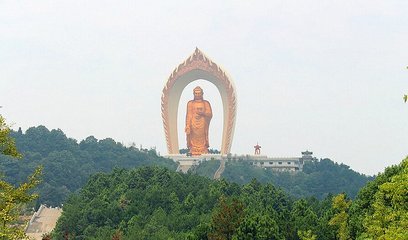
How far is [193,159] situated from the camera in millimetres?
105375

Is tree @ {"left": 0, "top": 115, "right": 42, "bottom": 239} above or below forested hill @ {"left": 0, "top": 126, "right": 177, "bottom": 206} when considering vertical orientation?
below

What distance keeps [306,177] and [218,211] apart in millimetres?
75681

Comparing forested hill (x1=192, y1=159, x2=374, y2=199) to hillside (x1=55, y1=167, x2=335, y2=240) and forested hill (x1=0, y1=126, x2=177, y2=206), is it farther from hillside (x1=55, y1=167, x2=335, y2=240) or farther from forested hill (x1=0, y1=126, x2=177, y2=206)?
hillside (x1=55, y1=167, x2=335, y2=240)

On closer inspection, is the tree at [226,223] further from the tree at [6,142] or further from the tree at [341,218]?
the tree at [6,142]

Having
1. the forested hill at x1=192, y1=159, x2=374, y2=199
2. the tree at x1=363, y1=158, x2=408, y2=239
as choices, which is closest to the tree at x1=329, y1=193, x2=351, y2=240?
the tree at x1=363, y1=158, x2=408, y2=239

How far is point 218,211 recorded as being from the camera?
34.6 m

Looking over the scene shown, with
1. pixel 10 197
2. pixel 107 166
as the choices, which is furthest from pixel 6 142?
pixel 107 166

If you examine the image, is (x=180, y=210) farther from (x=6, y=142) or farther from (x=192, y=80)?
(x=192, y=80)

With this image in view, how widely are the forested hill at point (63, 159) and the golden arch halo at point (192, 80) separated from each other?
5089 millimetres

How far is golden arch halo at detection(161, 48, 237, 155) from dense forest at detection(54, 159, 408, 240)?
126 feet

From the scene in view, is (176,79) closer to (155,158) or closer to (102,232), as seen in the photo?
(155,158)

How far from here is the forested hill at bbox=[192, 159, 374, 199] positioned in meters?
101

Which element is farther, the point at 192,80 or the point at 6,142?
the point at 192,80

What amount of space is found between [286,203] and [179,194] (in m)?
6.05
